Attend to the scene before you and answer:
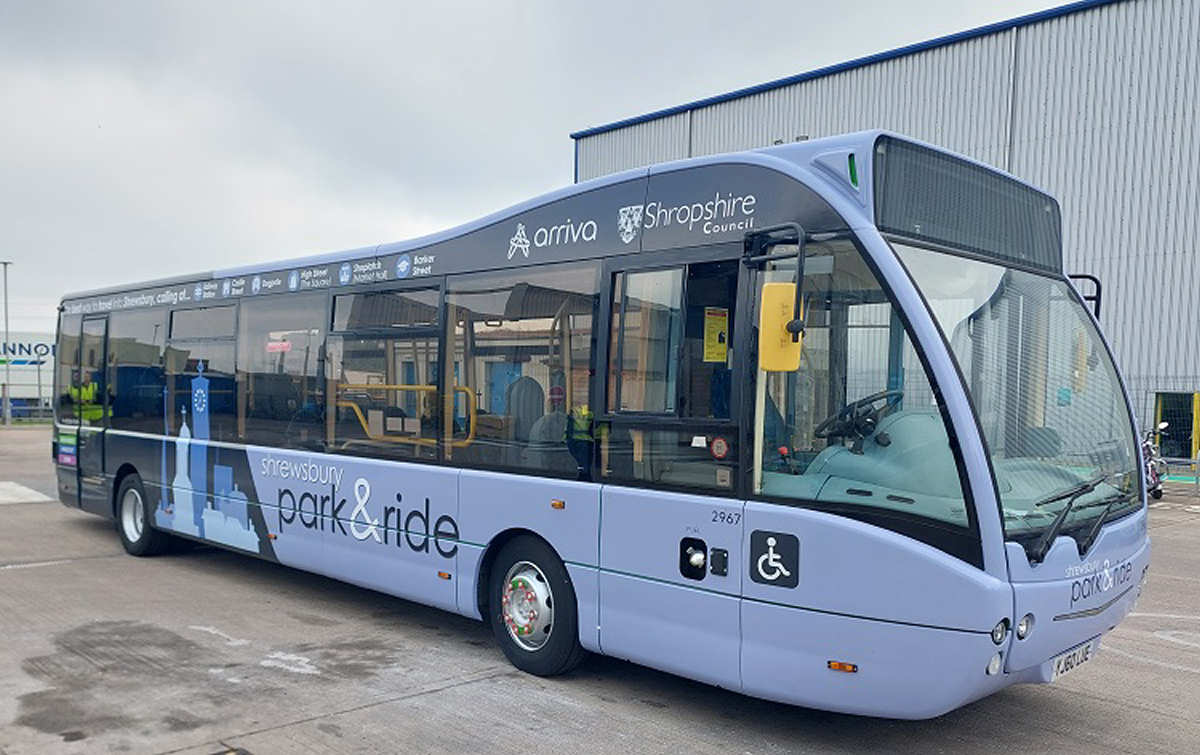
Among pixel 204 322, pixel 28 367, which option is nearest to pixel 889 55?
pixel 204 322

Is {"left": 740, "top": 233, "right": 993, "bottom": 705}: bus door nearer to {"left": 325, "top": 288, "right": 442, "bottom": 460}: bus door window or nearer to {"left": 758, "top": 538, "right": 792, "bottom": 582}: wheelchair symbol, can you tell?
{"left": 758, "top": 538, "right": 792, "bottom": 582}: wheelchair symbol

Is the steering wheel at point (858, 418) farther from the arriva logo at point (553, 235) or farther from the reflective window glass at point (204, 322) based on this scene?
the reflective window glass at point (204, 322)

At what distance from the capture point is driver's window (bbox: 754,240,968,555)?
14.1ft

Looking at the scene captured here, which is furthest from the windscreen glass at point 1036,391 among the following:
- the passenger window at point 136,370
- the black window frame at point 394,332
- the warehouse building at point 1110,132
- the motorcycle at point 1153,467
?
the warehouse building at point 1110,132

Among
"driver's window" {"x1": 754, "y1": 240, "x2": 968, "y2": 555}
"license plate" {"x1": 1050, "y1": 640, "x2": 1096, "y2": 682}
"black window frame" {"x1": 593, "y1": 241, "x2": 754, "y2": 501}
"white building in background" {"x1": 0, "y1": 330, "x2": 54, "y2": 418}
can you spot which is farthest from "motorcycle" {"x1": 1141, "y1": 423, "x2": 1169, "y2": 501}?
"white building in background" {"x1": 0, "y1": 330, "x2": 54, "y2": 418}

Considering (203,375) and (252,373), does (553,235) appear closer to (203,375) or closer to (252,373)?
(252,373)

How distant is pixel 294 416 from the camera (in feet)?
27.1

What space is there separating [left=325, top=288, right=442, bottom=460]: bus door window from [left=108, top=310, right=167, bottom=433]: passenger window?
325 centimetres

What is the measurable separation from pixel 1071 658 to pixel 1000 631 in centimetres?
87

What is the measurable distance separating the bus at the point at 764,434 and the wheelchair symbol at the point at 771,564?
12mm

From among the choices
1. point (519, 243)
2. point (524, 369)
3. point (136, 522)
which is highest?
point (519, 243)

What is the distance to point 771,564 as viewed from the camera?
4.69 m

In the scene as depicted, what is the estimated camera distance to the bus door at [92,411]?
11.0m

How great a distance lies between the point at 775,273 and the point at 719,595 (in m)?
Result: 1.69
